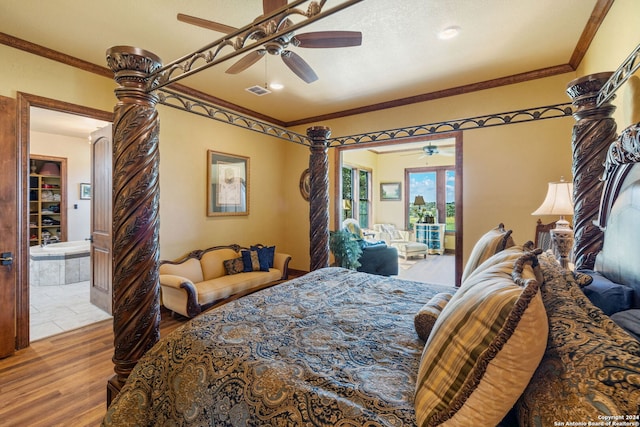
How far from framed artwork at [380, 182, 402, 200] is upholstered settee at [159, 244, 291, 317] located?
16.9 feet

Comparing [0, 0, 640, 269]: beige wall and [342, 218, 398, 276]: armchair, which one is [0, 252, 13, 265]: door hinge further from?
[342, 218, 398, 276]: armchair

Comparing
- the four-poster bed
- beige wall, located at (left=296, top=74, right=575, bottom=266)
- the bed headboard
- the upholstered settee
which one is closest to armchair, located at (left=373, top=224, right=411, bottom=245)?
beige wall, located at (left=296, top=74, right=575, bottom=266)

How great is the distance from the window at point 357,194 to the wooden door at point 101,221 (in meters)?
4.81

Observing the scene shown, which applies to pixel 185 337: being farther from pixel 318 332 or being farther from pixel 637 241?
pixel 637 241

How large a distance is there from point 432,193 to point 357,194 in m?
2.34

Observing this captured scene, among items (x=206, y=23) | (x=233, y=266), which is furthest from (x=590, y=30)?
(x=233, y=266)

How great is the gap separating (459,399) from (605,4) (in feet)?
9.89

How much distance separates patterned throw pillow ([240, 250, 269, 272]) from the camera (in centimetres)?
412

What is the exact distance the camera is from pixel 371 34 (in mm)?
2555

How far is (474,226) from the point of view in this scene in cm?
374

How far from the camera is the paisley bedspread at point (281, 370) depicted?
90 cm

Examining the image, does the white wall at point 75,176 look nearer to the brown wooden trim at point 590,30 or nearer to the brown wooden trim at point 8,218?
the brown wooden trim at point 8,218

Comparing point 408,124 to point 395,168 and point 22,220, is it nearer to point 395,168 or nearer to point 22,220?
point 395,168

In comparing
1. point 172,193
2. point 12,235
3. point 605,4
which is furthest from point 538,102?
point 12,235
